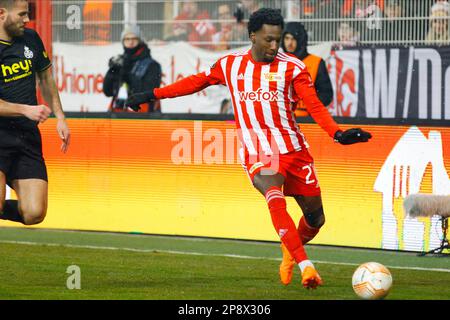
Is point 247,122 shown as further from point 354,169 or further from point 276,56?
point 354,169

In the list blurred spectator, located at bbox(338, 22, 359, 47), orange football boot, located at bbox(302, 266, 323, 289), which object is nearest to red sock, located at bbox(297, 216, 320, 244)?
orange football boot, located at bbox(302, 266, 323, 289)

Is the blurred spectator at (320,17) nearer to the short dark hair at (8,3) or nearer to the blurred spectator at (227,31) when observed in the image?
the blurred spectator at (227,31)

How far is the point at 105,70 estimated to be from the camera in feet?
63.8

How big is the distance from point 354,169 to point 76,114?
3.52m

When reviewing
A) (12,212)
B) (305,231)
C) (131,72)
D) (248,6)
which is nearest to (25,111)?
(12,212)

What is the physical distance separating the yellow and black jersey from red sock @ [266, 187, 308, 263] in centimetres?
214

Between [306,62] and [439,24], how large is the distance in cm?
250

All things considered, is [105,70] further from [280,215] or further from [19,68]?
[280,215]

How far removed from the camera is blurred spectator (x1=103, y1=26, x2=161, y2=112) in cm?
1680

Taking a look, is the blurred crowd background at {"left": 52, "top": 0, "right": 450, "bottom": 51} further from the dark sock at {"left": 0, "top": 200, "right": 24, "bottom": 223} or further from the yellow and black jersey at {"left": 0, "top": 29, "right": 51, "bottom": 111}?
the dark sock at {"left": 0, "top": 200, "right": 24, "bottom": 223}

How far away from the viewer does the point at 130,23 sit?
18.6m

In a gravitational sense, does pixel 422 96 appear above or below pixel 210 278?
above

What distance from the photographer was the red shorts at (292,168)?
1034 centimetres
